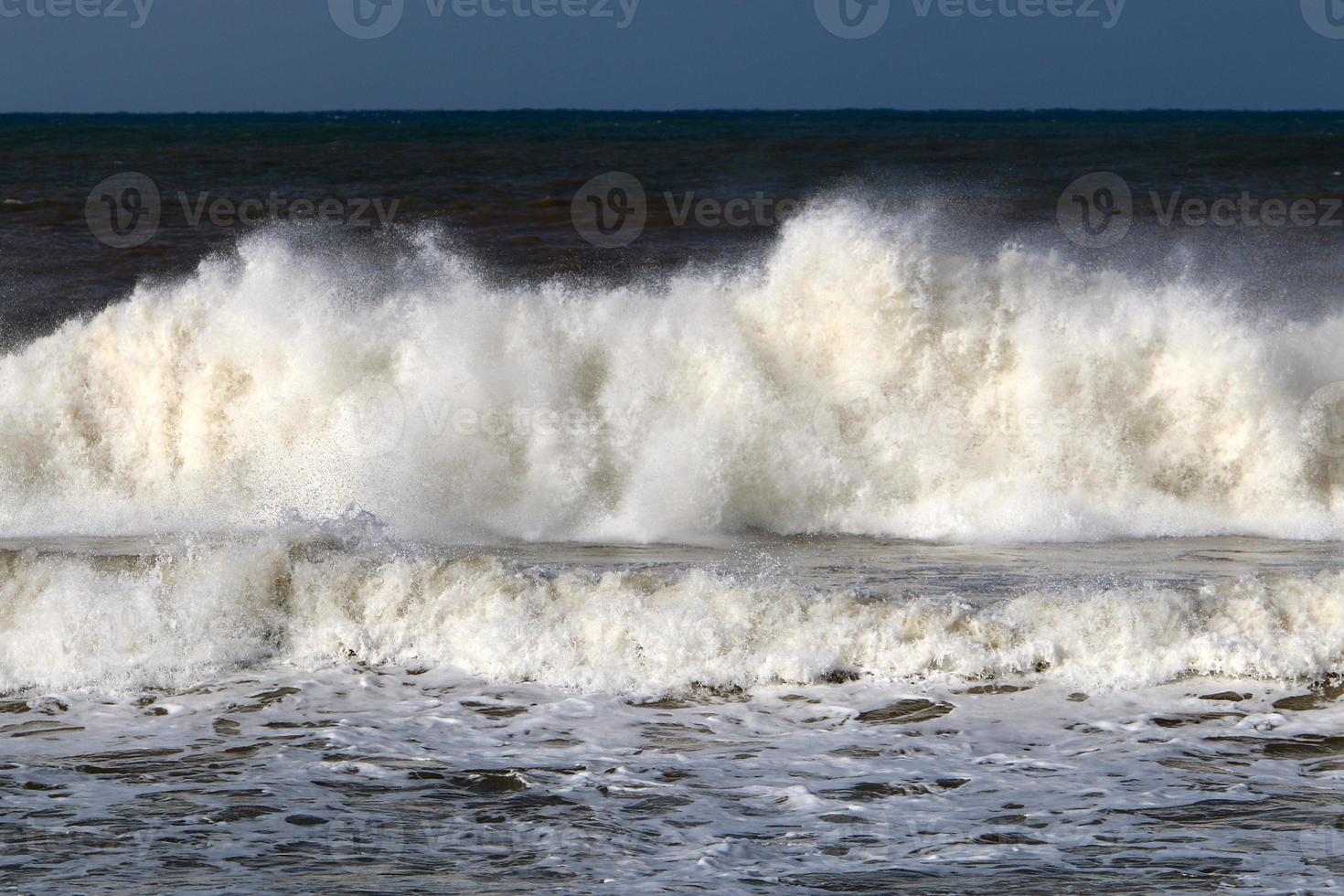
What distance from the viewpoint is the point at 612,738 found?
598cm

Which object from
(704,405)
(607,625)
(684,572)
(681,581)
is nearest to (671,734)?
(607,625)

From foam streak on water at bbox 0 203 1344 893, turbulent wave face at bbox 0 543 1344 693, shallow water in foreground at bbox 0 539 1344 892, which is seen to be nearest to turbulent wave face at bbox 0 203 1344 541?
foam streak on water at bbox 0 203 1344 893

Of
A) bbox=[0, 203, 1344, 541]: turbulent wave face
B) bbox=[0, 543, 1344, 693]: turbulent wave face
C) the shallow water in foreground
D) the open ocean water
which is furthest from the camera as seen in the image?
bbox=[0, 203, 1344, 541]: turbulent wave face

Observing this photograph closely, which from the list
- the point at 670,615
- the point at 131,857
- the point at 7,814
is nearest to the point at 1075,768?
the point at 670,615

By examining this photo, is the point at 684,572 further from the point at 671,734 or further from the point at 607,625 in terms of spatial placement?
the point at 671,734

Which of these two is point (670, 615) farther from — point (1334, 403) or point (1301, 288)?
point (1301, 288)

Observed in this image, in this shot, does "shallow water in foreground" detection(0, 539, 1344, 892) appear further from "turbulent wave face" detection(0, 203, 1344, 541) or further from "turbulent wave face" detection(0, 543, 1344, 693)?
"turbulent wave face" detection(0, 203, 1344, 541)

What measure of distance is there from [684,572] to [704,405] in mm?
2621

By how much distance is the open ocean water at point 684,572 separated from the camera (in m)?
5.04

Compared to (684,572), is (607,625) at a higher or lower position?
lower

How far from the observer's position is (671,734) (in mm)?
6035

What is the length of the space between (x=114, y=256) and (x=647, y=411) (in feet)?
34.6

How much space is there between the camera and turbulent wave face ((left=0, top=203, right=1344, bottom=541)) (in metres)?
9.63

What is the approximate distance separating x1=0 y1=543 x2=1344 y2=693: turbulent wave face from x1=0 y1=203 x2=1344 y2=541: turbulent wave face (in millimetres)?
1863
